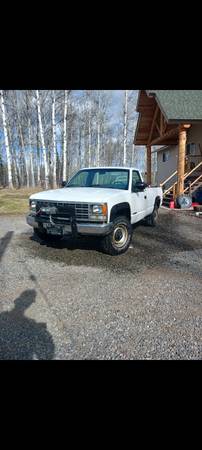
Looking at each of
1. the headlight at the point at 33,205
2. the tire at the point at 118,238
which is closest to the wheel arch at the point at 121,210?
the tire at the point at 118,238

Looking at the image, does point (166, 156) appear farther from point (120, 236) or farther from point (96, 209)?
point (96, 209)

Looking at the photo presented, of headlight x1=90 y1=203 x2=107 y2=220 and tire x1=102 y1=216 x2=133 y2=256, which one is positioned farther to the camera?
tire x1=102 y1=216 x2=133 y2=256

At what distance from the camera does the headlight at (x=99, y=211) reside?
188 inches

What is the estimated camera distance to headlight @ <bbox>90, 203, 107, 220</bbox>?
15.7 ft

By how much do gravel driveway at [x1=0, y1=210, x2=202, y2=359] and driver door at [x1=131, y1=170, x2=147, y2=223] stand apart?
0.77 metres

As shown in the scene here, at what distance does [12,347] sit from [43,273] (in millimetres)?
2005

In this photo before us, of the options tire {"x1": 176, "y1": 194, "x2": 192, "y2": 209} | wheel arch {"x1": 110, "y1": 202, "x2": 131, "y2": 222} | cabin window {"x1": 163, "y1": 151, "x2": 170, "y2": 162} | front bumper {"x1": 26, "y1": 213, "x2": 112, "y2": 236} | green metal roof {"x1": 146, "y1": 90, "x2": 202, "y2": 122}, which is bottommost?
tire {"x1": 176, "y1": 194, "x2": 192, "y2": 209}

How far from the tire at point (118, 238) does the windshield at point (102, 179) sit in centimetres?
95

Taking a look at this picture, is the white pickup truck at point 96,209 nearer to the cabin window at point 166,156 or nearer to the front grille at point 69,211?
the front grille at point 69,211

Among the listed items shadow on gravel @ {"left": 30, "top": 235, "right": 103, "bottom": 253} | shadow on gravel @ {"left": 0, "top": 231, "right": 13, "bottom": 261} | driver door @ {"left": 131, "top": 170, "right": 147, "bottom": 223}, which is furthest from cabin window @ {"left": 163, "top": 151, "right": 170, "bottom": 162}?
shadow on gravel @ {"left": 0, "top": 231, "right": 13, "bottom": 261}

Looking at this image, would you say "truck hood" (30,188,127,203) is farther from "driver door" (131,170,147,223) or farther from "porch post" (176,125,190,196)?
"porch post" (176,125,190,196)
